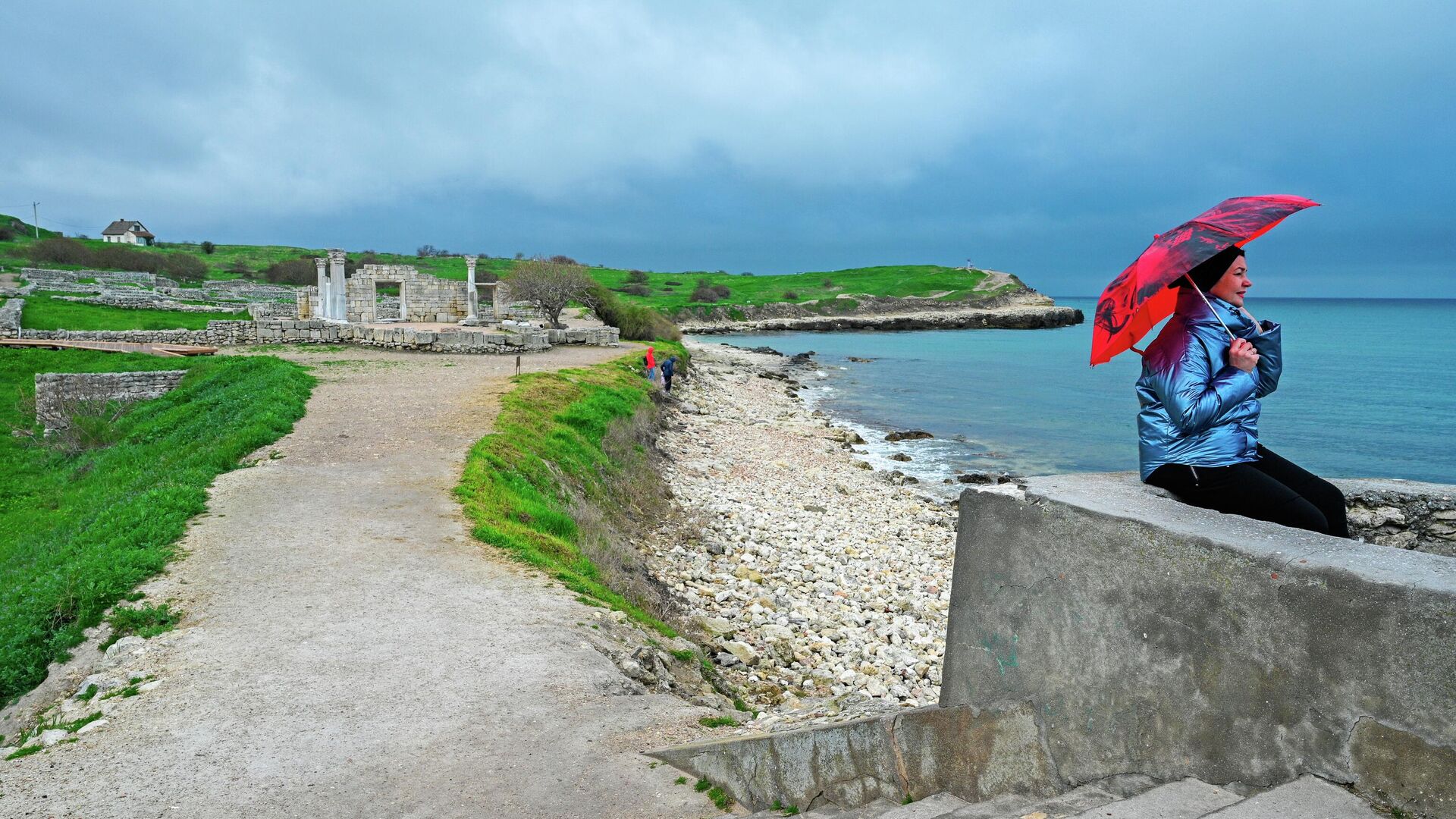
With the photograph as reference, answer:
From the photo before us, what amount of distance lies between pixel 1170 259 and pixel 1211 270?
0.30m

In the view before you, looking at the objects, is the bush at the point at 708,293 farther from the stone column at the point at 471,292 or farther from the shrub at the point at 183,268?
the stone column at the point at 471,292

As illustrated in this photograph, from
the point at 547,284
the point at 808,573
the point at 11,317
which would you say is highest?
the point at 547,284

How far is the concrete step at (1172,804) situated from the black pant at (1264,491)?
3.79 ft

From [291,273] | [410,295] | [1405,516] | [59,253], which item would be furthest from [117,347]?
[291,273]

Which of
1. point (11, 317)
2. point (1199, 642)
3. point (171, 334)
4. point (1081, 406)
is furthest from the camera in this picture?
point (1081, 406)

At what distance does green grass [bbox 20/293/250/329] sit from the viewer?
31438 mm

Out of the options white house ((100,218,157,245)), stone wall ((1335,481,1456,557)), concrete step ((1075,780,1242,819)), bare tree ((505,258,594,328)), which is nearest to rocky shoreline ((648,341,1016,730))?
concrete step ((1075,780,1242,819))

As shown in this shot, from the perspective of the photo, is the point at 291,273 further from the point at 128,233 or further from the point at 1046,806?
the point at 1046,806

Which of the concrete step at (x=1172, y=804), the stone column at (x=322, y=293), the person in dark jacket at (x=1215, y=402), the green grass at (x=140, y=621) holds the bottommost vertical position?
the green grass at (x=140, y=621)

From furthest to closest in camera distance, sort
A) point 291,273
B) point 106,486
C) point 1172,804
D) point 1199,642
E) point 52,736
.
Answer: point 291,273 → point 106,486 → point 52,736 → point 1199,642 → point 1172,804

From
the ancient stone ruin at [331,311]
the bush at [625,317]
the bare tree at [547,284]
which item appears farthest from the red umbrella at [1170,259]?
the bush at [625,317]

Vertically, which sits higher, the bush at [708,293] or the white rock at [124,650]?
the bush at [708,293]

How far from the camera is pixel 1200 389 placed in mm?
3732

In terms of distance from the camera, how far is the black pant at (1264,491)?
3.45m
